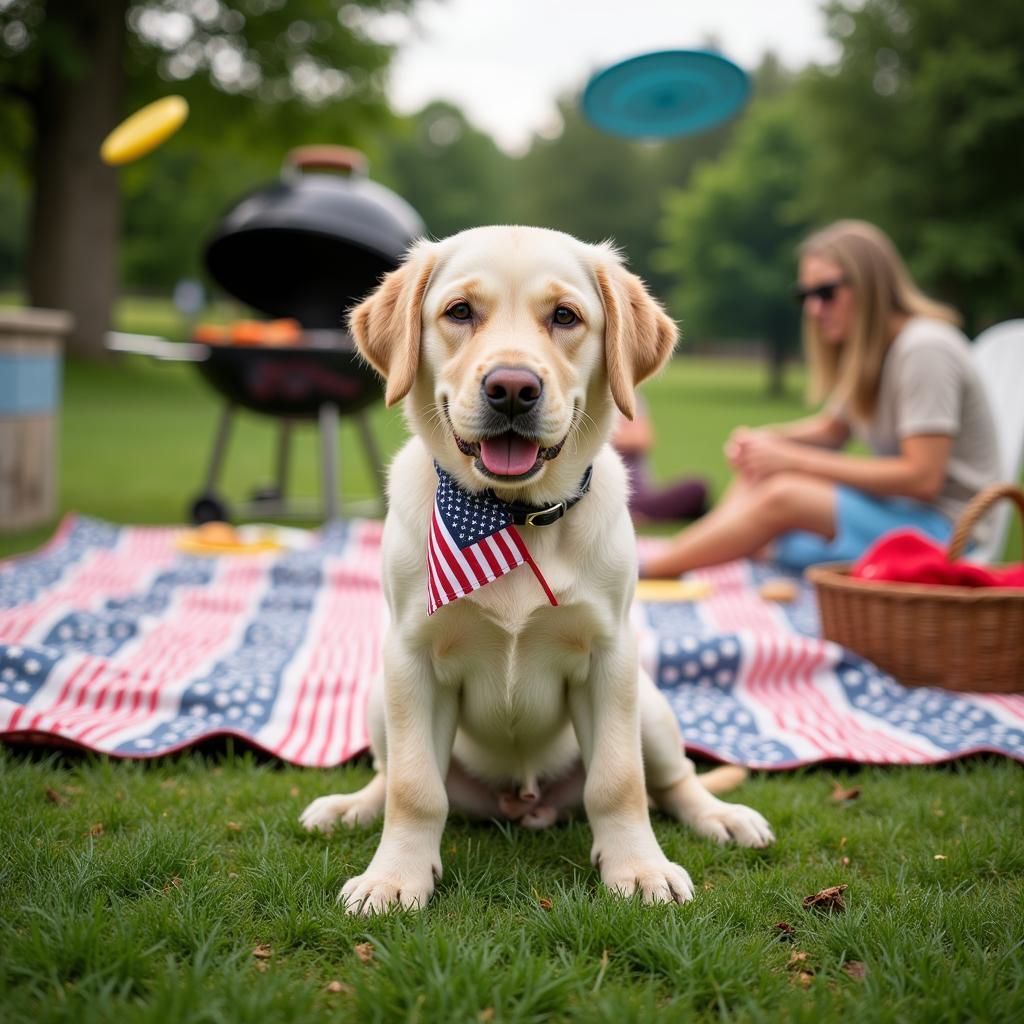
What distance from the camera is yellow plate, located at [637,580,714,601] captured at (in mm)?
5395

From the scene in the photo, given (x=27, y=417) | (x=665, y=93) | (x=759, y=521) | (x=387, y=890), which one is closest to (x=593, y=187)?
(x=665, y=93)

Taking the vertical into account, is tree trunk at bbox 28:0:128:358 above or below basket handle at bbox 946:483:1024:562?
above

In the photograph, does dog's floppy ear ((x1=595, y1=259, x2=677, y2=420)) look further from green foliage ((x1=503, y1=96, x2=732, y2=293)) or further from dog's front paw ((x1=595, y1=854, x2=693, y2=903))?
green foliage ((x1=503, y1=96, x2=732, y2=293))

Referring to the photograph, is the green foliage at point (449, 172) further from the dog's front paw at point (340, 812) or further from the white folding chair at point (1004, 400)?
the dog's front paw at point (340, 812)

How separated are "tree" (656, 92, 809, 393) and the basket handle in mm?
31907

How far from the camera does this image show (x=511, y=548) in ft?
7.80

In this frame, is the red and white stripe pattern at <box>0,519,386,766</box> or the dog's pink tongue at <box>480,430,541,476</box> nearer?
the dog's pink tongue at <box>480,430,541,476</box>

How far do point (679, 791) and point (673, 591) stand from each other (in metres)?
2.71

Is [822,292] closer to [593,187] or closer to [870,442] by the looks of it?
[870,442]

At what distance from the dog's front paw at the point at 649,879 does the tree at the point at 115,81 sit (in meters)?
16.3

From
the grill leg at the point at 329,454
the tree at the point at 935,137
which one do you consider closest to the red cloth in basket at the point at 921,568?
the grill leg at the point at 329,454

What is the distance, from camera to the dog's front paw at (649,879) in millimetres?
2262

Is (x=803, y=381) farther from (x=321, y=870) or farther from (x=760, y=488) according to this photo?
(x=321, y=870)

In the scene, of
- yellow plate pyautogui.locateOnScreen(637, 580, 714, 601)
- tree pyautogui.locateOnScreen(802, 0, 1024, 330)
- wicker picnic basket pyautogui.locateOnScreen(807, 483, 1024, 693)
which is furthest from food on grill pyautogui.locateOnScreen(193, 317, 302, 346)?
tree pyautogui.locateOnScreen(802, 0, 1024, 330)
